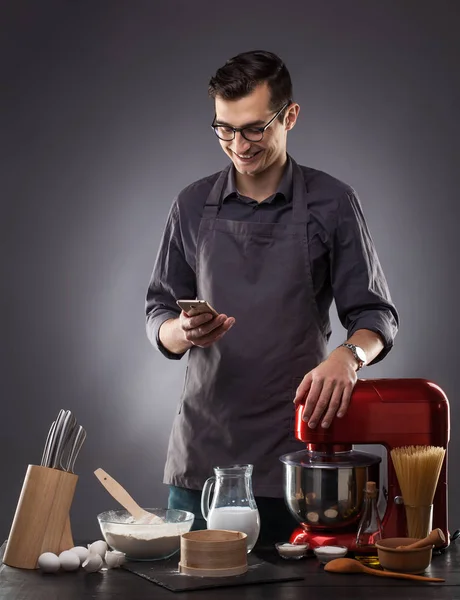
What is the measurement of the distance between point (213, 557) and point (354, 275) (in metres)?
0.86

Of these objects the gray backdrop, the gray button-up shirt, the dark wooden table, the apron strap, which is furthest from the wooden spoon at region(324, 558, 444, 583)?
the gray backdrop

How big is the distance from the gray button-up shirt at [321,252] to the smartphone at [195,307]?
307mm

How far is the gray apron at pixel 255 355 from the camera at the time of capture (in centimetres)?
216

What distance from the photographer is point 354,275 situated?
221cm

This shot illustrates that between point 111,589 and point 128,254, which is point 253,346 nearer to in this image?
point 111,589

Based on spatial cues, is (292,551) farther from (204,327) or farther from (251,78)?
(251,78)

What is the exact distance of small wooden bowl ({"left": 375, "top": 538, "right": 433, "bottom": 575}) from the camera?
1581mm

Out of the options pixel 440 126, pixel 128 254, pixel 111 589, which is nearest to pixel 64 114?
pixel 128 254

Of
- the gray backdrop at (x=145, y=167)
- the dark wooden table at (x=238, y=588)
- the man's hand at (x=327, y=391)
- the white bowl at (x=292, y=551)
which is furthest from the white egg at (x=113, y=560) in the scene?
the gray backdrop at (x=145, y=167)

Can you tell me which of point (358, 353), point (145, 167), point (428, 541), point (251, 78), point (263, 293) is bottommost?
point (428, 541)

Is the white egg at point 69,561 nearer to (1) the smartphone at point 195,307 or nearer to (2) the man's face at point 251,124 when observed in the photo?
(1) the smartphone at point 195,307

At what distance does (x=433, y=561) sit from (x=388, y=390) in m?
0.31

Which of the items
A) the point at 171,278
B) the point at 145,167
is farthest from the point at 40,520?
the point at 145,167

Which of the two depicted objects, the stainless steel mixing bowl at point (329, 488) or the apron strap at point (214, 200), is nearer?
the stainless steel mixing bowl at point (329, 488)
